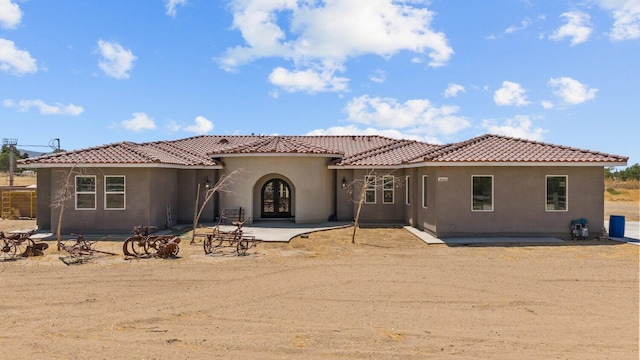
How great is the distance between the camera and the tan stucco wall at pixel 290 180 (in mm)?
19531

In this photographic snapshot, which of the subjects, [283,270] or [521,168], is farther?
[521,168]

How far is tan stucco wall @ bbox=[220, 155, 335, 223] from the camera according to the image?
19.5 m

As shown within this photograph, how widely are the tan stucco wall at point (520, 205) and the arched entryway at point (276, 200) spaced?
27.4 ft

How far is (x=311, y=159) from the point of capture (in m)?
19.9

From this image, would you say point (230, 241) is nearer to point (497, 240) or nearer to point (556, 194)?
point (497, 240)

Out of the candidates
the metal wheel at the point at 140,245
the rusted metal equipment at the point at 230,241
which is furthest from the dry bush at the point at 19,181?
the rusted metal equipment at the point at 230,241

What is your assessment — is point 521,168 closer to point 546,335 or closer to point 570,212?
point 570,212

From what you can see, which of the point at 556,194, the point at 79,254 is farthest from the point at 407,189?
the point at 79,254

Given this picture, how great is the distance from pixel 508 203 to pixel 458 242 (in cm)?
277

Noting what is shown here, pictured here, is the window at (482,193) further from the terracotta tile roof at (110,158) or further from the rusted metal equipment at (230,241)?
the terracotta tile roof at (110,158)

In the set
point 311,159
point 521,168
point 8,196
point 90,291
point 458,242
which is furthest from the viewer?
point 8,196

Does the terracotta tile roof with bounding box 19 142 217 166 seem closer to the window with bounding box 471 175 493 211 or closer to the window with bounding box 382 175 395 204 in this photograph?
the window with bounding box 382 175 395 204

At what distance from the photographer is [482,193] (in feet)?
51.8

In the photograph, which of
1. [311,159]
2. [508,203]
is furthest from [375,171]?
[508,203]
